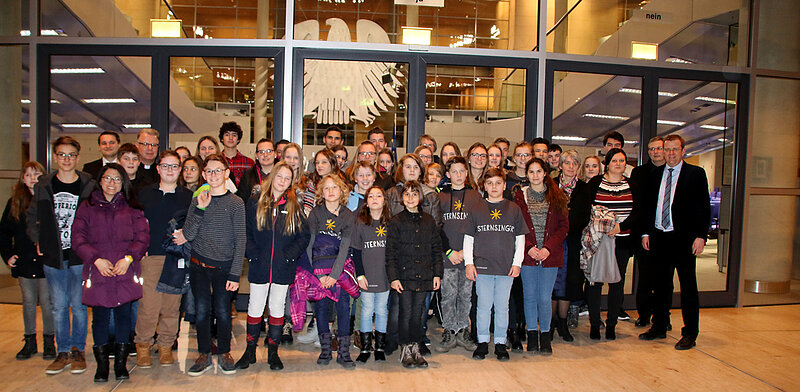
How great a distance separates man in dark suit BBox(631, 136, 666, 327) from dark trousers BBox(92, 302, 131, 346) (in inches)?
179

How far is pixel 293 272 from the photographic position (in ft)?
12.5

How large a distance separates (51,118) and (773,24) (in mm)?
8691

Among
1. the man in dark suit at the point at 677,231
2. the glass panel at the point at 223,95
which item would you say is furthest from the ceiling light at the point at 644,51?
the glass panel at the point at 223,95

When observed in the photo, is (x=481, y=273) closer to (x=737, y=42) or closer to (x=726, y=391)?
(x=726, y=391)

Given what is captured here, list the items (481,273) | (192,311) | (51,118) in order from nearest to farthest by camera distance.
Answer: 1. (481,273)
2. (192,311)
3. (51,118)

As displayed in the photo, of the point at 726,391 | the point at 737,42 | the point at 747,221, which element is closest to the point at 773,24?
the point at 737,42

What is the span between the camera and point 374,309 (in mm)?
4051

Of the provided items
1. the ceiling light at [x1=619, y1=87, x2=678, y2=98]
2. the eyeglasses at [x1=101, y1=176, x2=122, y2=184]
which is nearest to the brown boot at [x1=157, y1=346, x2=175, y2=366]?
the eyeglasses at [x1=101, y1=176, x2=122, y2=184]

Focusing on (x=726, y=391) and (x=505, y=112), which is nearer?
(x=726, y=391)

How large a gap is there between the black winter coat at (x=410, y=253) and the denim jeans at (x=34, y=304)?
8.91ft

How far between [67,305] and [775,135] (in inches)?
311

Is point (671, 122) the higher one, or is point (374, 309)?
point (671, 122)

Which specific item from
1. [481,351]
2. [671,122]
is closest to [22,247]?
[481,351]

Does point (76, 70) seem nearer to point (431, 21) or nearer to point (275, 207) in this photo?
point (275, 207)
